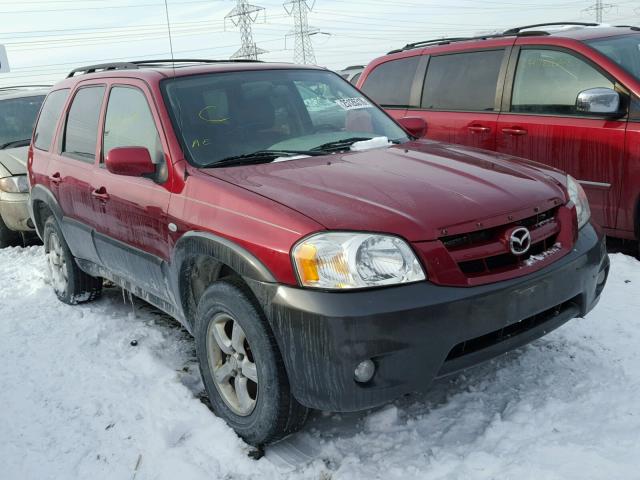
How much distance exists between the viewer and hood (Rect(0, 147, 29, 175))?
6613 mm

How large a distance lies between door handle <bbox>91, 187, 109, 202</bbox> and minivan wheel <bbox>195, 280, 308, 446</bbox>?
1.20 m

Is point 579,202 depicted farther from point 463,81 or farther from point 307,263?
point 463,81

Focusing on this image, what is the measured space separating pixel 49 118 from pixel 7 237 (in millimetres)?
2635

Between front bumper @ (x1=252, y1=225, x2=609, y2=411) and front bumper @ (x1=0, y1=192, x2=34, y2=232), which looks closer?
front bumper @ (x1=252, y1=225, x2=609, y2=411)

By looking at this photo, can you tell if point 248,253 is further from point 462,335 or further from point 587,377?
point 587,377

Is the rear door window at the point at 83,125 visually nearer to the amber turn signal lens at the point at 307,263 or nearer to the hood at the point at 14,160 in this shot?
the amber turn signal lens at the point at 307,263

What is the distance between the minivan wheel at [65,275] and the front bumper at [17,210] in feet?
5.14

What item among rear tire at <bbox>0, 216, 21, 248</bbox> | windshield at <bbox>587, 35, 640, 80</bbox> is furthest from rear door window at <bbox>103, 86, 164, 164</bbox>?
rear tire at <bbox>0, 216, 21, 248</bbox>

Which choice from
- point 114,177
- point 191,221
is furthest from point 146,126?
point 191,221

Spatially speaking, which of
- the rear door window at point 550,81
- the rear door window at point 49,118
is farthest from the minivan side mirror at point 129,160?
the rear door window at point 550,81

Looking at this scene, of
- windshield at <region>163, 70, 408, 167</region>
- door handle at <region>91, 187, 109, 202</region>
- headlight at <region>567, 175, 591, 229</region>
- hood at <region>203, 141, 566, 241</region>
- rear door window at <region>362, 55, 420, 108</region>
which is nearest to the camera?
hood at <region>203, 141, 566, 241</region>

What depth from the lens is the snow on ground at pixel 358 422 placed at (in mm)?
2564

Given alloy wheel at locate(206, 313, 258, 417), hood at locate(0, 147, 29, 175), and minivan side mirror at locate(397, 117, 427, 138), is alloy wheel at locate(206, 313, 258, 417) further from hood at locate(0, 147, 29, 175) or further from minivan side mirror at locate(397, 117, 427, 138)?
hood at locate(0, 147, 29, 175)

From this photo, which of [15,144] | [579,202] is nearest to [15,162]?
[15,144]
